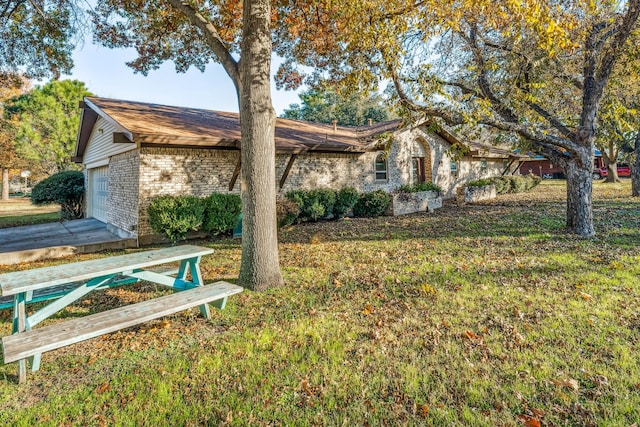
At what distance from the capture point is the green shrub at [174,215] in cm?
832

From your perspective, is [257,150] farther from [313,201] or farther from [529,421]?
[313,201]

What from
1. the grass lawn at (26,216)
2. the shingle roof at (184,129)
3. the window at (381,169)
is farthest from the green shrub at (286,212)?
the grass lawn at (26,216)

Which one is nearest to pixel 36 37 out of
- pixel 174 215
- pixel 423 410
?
pixel 174 215

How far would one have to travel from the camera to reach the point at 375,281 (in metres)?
5.23

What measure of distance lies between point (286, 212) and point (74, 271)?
23.5 feet

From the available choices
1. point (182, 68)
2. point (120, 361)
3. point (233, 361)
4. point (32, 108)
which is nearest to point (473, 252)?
point (233, 361)

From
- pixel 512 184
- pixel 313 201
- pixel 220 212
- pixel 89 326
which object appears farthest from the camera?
pixel 512 184

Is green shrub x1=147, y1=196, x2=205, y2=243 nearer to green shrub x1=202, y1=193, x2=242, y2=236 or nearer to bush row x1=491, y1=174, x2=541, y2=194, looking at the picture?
green shrub x1=202, y1=193, x2=242, y2=236

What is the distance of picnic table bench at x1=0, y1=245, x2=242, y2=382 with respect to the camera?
8.48ft

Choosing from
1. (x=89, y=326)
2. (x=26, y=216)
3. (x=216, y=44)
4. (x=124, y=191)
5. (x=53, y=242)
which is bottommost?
(x=89, y=326)

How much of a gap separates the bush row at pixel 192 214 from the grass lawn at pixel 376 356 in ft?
10.8

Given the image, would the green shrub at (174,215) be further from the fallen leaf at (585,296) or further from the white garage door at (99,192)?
the fallen leaf at (585,296)

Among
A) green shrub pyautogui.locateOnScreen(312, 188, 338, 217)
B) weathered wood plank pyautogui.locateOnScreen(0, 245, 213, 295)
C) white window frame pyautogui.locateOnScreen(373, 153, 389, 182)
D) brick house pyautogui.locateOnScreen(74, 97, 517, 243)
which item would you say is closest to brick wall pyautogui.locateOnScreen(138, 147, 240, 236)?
brick house pyautogui.locateOnScreen(74, 97, 517, 243)

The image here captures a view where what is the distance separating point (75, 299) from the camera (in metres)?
3.33
